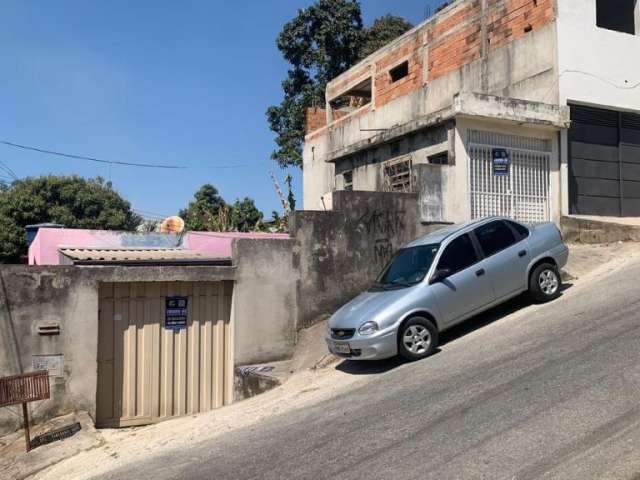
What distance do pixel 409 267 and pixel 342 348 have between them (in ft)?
5.83

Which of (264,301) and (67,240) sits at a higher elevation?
(67,240)

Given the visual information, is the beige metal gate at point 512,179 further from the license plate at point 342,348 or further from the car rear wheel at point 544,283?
the license plate at point 342,348

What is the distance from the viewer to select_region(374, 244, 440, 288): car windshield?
9.06 meters

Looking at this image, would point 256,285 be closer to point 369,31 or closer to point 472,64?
point 472,64

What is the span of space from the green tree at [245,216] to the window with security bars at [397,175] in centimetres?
901

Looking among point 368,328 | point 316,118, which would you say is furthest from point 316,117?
point 368,328

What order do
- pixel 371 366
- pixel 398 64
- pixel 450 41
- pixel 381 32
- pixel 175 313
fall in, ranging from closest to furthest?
pixel 371 366, pixel 175 313, pixel 450 41, pixel 398 64, pixel 381 32

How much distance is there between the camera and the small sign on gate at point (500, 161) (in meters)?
13.5

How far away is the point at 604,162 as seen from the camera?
15.5 metres

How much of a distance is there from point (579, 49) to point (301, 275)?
9904 mm

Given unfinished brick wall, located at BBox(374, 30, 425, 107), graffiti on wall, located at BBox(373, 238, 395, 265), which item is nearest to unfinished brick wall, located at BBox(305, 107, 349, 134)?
unfinished brick wall, located at BBox(374, 30, 425, 107)

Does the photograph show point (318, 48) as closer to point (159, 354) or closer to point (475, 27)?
point (475, 27)

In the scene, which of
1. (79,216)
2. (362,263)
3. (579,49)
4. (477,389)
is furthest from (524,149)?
(79,216)

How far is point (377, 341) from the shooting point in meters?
8.27
